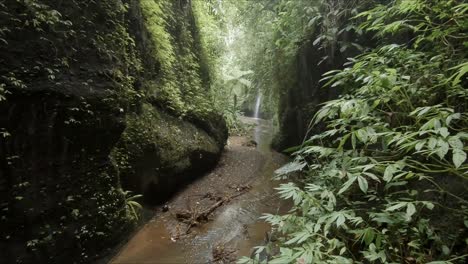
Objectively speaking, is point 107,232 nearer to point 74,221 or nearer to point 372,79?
point 74,221

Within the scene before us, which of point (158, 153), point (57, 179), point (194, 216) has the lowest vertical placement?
point (194, 216)

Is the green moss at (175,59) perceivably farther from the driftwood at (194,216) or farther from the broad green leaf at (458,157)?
the broad green leaf at (458,157)

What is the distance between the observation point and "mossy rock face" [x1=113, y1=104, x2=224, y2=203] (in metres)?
4.68

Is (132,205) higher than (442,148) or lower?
lower

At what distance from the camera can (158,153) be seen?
529cm

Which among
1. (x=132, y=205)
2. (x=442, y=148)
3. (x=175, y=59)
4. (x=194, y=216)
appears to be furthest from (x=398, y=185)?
(x=175, y=59)

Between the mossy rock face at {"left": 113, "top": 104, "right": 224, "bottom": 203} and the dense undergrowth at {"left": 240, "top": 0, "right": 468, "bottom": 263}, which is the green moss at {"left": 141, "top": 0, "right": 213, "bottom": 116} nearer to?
the mossy rock face at {"left": 113, "top": 104, "right": 224, "bottom": 203}

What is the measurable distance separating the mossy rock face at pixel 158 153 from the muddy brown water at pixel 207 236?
539 mm

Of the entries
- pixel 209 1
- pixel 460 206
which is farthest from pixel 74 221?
pixel 209 1

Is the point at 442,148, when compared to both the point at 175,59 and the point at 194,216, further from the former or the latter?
the point at 175,59

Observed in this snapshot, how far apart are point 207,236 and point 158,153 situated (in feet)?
6.16

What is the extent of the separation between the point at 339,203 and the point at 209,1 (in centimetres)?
922

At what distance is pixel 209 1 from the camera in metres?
9.66

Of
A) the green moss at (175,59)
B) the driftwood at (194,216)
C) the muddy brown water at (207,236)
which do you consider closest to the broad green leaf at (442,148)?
the muddy brown water at (207,236)
